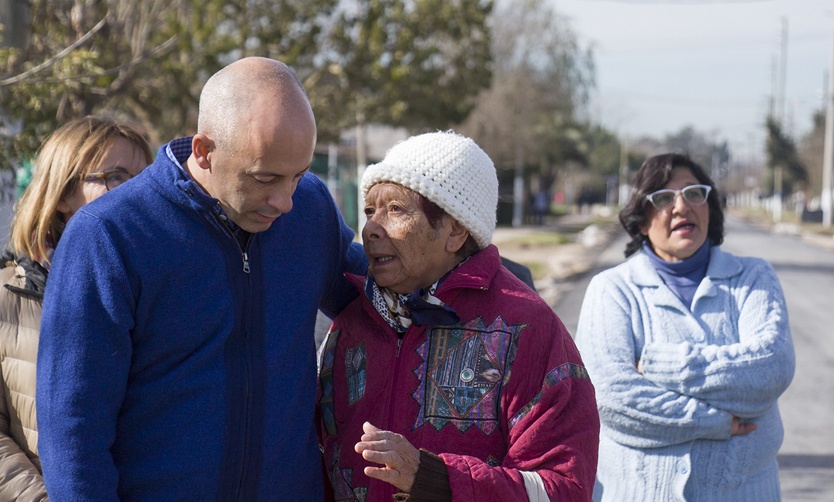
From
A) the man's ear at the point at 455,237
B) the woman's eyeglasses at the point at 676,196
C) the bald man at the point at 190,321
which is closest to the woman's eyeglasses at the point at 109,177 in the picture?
the bald man at the point at 190,321

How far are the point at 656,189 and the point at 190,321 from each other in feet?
8.02

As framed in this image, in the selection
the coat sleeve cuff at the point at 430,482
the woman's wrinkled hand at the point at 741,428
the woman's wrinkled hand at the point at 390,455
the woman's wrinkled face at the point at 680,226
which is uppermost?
the woman's wrinkled face at the point at 680,226

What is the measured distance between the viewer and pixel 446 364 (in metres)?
2.44

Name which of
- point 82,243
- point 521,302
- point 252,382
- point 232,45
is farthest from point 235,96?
point 232,45

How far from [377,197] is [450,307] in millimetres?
367

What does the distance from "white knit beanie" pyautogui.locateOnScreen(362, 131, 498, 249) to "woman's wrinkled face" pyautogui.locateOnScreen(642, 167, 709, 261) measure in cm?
158

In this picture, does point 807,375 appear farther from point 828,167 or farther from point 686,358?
point 828,167

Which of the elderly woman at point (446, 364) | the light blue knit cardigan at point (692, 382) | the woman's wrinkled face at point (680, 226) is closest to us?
the elderly woman at point (446, 364)

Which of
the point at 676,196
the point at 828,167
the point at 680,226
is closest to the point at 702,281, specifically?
the point at 680,226

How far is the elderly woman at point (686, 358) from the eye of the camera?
11.5 feet

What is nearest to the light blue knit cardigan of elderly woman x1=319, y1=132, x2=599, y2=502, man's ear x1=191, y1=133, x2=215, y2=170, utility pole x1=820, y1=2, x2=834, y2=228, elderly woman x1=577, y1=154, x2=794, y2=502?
elderly woman x1=577, y1=154, x2=794, y2=502

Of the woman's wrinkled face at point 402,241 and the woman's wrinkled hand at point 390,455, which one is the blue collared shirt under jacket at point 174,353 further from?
the woman's wrinkled hand at point 390,455

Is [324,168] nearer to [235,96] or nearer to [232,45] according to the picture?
[232,45]

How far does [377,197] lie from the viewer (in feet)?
8.49
